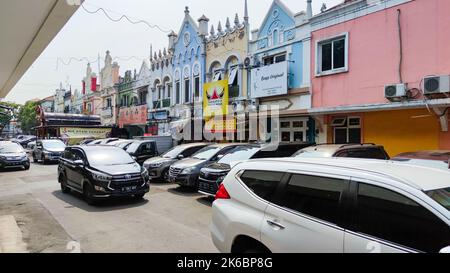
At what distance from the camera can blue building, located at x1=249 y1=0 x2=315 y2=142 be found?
1501 cm

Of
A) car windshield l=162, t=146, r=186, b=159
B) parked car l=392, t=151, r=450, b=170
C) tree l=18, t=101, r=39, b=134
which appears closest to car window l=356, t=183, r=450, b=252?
parked car l=392, t=151, r=450, b=170

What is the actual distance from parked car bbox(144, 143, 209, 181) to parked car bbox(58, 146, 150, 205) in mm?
2634

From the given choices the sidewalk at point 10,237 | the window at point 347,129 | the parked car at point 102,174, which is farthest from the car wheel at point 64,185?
the window at point 347,129

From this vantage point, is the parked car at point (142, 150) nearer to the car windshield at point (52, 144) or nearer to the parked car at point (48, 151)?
the parked car at point (48, 151)

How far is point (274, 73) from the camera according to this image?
51.9 ft

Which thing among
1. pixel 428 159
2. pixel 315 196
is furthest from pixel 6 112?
pixel 315 196

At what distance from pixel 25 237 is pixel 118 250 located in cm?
214

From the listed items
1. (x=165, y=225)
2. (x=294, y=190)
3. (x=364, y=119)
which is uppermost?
(x=364, y=119)

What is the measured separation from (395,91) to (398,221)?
996cm

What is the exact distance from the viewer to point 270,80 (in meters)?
16.0

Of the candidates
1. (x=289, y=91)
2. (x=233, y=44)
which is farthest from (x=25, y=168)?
(x=289, y=91)

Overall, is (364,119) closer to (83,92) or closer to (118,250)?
(118,250)

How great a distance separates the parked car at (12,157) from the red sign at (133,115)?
31.9 ft

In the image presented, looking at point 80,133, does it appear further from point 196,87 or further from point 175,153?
point 175,153
